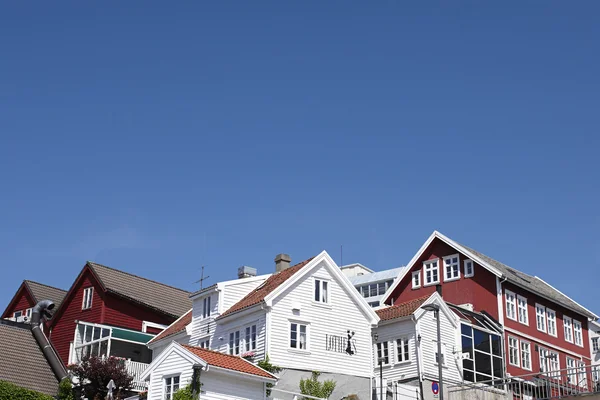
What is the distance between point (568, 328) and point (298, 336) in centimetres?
2830

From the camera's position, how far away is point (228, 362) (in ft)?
124

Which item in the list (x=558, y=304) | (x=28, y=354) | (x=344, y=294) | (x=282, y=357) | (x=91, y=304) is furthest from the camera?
(x=558, y=304)

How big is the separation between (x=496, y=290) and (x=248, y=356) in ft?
66.5

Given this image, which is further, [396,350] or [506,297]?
[506,297]

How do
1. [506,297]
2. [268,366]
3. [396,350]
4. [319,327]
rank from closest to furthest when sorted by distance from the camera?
1. [268,366]
2. [319,327]
3. [396,350]
4. [506,297]

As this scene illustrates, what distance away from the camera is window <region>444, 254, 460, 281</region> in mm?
57438

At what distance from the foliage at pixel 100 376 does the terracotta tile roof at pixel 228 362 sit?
10.4 meters

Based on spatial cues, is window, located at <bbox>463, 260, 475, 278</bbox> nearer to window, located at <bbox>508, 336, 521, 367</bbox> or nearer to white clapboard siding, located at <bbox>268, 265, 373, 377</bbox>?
window, located at <bbox>508, 336, 521, 367</bbox>

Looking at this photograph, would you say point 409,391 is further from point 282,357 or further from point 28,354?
point 28,354

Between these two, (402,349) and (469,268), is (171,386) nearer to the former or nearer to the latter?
(402,349)

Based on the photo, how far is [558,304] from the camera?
2431 inches

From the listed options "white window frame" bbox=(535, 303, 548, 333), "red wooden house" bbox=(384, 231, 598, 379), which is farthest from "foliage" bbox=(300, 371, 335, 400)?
"white window frame" bbox=(535, 303, 548, 333)

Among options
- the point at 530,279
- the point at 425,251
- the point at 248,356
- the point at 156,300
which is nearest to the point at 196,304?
the point at 248,356

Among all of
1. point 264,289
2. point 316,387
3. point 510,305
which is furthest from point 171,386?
point 510,305
